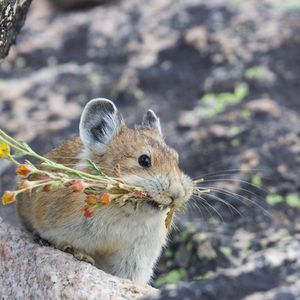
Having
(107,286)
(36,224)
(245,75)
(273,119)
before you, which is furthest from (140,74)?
(107,286)

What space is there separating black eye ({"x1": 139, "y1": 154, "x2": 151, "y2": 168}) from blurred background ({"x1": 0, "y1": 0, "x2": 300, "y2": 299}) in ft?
4.33

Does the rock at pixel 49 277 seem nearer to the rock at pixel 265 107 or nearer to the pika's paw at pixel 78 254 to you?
the pika's paw at pixel 78 254

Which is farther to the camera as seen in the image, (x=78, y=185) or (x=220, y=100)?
(x=220, y=100)

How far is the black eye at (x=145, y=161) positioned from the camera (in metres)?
6.96

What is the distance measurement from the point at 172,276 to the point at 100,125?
221 cm

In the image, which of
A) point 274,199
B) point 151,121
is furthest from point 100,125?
point 274,199

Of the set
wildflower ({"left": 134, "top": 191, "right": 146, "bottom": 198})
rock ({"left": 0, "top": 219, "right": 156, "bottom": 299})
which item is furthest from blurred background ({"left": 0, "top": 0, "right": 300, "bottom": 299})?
rock ({"left": 0, "top": 219, "right": 156, "bottom": 299})

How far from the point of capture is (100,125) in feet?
24.9

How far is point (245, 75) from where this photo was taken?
1153cm

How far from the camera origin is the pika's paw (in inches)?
269

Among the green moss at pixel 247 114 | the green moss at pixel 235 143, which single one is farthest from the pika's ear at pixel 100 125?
the green moss at pixel 247 114

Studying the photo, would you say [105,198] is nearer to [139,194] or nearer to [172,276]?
[139,194]

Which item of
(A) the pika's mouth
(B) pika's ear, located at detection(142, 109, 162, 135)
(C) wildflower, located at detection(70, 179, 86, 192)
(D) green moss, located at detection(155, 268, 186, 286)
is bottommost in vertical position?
(D) green moss, located at detection(155, 268, 186, 286)

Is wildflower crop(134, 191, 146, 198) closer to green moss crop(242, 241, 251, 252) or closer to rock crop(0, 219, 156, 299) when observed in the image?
rock crop(0, 219, 156, 299)
